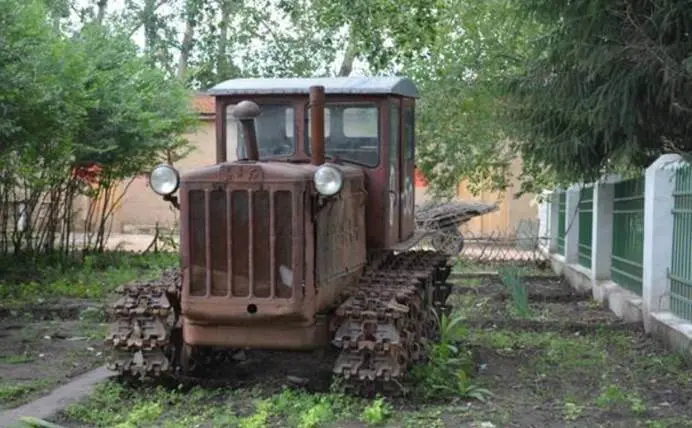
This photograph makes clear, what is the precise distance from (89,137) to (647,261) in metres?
10.1

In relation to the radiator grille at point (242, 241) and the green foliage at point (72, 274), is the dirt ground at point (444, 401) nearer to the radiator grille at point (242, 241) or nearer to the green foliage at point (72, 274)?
the radiator grille at point (242, 241)

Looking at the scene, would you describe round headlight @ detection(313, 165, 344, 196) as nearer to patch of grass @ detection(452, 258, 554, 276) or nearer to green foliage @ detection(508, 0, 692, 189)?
green foliage @ detection(508, 0, 692, 189)

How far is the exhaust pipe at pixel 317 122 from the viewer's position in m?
7.39

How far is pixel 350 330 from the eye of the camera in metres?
7.02

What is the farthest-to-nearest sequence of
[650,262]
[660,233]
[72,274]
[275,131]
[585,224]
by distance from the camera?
[72,274] < [585,224] < [650,262] < [660,233] < [275,131]

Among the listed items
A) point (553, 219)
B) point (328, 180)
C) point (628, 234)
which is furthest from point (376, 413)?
point (553, 219)

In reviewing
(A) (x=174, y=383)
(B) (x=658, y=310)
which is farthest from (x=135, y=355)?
(B) (x=658, y=310)

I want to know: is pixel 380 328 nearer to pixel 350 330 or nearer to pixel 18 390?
pixel 350 330

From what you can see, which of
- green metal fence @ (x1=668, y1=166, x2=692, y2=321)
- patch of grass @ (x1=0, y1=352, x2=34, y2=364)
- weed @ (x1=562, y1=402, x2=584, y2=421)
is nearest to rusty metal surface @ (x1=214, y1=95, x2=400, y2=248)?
weed @ (x1=562, y1=402, x2=584, y2=421)

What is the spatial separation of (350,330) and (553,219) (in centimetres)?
1333

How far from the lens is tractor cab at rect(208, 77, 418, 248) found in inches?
330

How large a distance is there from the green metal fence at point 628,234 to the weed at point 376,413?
5.65m

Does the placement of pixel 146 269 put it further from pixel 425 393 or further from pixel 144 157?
pixel 425 393

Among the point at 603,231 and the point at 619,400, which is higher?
the point at 603,231
